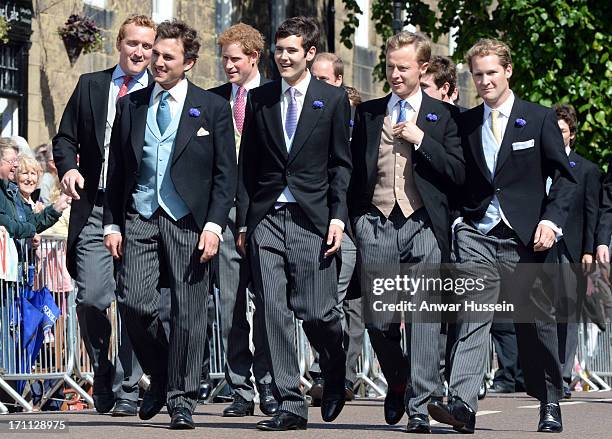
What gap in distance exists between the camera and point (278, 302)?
10.2 m

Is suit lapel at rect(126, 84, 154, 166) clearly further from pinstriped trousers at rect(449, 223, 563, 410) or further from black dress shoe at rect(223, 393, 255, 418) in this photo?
black dress shoe at rect(223, 393, 255, 418)

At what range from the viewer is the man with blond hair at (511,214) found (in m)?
10.3

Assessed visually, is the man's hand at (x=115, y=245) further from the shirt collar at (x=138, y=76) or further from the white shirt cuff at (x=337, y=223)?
the shirt collar at (x=138, y=76)

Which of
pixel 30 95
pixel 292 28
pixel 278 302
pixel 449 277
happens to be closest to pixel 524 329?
pixel 449 277

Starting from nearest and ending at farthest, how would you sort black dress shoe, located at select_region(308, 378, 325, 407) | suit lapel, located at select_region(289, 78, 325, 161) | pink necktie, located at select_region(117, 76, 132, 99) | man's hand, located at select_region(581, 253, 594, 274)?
suit lapel, located at select_region(289, 78, 325, 161)
pink necktie, located at select_region(117, 76, 132, 99)
black dress shoe, located at select_region(308, 378, 325, 407)
man's hand, located at select_region(581, 253, 594, 274)

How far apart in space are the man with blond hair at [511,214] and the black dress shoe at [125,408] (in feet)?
6.93

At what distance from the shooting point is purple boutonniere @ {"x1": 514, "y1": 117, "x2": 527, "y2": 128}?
412 inches

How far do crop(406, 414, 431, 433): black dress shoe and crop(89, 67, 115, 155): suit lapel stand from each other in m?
2.50

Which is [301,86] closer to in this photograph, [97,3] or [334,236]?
[334,236]

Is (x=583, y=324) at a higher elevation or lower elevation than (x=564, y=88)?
lower

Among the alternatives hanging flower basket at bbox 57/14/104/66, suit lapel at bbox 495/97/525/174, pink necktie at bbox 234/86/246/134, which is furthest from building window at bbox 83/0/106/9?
suit lapel at bbox 495/97/525/174

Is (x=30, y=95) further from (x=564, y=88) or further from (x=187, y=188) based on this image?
(x=187, y=188)

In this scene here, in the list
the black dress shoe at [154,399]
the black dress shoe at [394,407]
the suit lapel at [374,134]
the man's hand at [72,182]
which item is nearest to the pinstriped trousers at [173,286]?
the black dress shoe at [154,399]

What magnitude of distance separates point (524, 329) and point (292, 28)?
2069 millimetres
